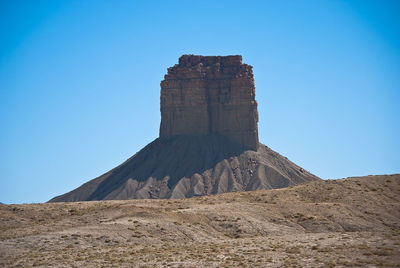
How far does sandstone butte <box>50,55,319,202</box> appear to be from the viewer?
158375 millimetres

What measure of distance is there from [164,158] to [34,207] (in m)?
104

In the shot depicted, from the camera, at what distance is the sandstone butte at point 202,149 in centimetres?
15838

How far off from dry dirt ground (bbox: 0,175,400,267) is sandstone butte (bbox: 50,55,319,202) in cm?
8568

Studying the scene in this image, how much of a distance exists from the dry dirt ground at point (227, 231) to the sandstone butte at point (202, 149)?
281 feet

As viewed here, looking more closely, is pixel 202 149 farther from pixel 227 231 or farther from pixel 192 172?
pixel 227 231

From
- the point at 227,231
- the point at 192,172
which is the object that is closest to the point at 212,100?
the point at 192,172

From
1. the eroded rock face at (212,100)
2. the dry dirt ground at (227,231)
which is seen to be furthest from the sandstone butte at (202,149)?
the dry dirt ground at (227,231)

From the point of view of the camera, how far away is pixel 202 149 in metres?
174

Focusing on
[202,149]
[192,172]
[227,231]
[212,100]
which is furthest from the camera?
[212,100]

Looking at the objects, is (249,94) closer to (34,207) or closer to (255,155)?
(255,155)

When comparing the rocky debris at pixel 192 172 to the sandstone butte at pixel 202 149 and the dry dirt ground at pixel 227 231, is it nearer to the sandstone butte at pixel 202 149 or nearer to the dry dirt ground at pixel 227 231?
the sandstone butte at pixel 202 149

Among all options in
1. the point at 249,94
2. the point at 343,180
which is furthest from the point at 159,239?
the point at 249,94

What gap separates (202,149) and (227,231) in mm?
119899

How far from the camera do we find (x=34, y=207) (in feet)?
214
